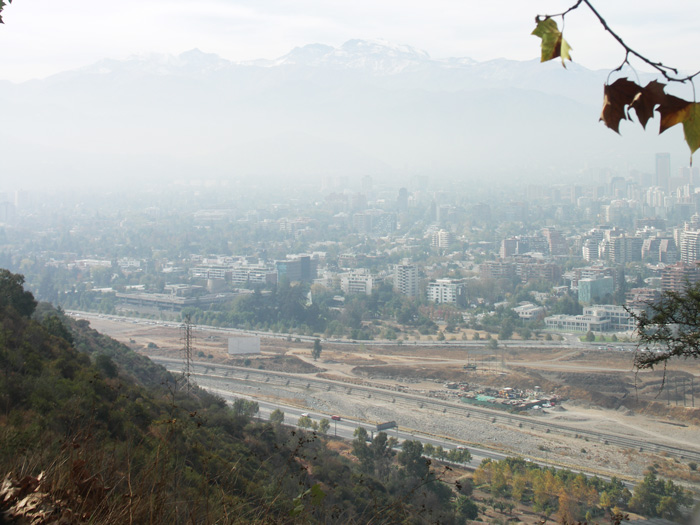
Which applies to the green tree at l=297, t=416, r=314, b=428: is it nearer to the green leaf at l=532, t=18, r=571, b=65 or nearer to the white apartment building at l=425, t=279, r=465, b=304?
the green leaf at l=532, t=18, r=571, b=65

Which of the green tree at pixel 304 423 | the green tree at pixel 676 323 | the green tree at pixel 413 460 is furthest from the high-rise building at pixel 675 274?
the green tree at pixel 676 323

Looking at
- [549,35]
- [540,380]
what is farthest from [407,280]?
[549,35]

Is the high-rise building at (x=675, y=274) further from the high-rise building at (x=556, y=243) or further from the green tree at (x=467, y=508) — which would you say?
the green tree at (x=467, y=508)

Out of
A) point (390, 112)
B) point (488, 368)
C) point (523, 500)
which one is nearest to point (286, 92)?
point (390, 112)

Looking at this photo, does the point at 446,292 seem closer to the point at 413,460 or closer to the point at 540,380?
the point at 540,380

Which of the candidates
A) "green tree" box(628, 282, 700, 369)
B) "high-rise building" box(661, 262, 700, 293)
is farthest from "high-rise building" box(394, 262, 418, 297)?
"green tree" box(628, 282, 700, 369)
